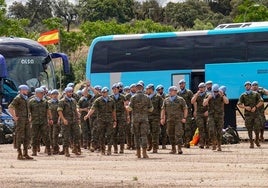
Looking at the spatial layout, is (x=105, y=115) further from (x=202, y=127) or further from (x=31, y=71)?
(x=31, y=71)

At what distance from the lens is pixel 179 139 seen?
25.8 meters

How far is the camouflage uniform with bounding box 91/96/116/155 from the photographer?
2602 centimetres

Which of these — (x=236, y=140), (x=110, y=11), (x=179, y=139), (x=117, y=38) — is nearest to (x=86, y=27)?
(x=110, y=11)

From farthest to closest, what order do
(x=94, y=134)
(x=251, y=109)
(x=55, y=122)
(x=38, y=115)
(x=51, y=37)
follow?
(x=51, y=37) → (x=251, y=109) → (x=94, y=134) → (x=55, y=122) → (x=38, y=115)

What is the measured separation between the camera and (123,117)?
27484 mm

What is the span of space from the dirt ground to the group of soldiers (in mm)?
498

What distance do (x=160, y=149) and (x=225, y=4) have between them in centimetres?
9494

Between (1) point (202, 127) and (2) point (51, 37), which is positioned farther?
(2) point (51, 37)

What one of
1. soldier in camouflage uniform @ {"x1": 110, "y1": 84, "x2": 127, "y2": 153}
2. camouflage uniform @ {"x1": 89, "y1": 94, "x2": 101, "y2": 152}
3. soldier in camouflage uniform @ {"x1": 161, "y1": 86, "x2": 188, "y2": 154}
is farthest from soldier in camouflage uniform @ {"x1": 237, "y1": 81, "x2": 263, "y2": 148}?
camouflage uniform @ {"x1": 89, "y1": 94, "x2": 101, "y2": 152}

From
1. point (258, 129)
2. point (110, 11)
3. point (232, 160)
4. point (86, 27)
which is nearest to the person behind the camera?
point (232, 160)

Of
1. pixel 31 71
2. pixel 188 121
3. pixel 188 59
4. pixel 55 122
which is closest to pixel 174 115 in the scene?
pixel 188 121

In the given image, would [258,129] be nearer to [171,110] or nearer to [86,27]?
[171,110]

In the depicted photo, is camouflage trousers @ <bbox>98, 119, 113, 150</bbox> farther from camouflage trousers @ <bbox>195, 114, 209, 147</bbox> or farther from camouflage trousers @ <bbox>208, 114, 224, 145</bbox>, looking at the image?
camouflage trousers @ <bbox>195, 114, 209, 147</bbox>

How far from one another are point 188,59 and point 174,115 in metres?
8.06
